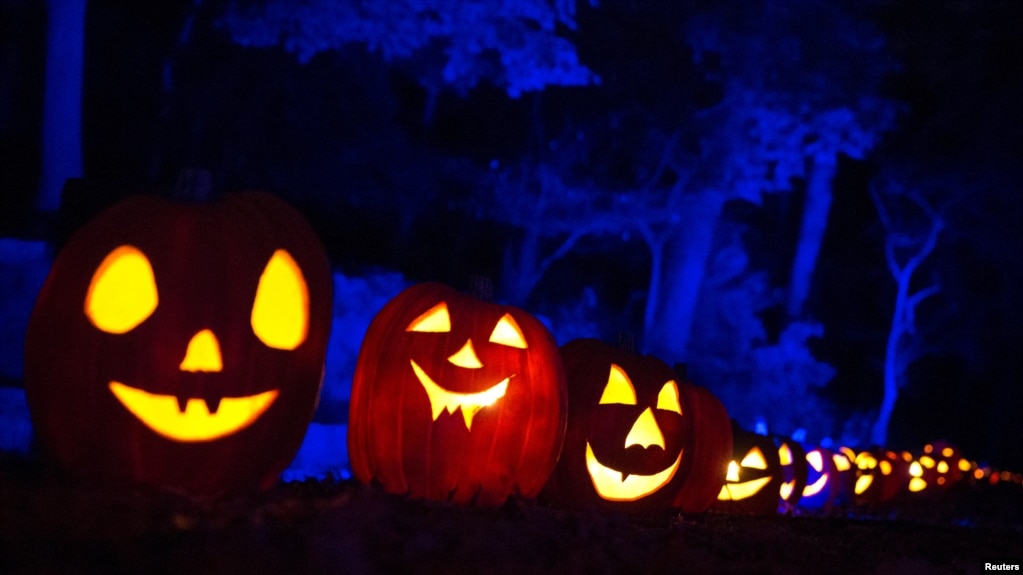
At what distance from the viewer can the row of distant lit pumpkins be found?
8.69ft

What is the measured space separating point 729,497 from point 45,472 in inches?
169

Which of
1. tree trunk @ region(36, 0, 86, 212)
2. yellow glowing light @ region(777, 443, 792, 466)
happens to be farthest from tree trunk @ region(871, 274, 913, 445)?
tree trunk @ region(36, 0, 86, 212)

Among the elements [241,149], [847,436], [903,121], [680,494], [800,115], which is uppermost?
[903,121]

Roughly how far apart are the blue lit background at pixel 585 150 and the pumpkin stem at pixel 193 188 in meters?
0.61

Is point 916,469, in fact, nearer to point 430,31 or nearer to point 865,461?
point 865,461

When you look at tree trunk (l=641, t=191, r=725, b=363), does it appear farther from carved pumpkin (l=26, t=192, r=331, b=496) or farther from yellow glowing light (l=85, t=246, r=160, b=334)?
yellow glowing light (l=85, t=246, r=160, b=334)

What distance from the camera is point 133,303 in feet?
8.82

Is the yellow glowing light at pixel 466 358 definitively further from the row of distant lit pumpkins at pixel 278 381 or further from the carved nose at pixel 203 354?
the carved nose at pixel 203 354

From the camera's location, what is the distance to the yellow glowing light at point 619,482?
392 cm

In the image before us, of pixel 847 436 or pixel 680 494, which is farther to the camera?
pixel 847 436

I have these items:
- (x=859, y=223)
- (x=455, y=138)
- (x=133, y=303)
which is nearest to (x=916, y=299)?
(x=859, y=223)

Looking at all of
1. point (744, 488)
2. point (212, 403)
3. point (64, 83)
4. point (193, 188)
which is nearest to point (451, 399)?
point (212, 403)

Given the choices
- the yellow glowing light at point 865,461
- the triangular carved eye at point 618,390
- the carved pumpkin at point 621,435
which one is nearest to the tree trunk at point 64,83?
the carved pumpkin at point 621,435

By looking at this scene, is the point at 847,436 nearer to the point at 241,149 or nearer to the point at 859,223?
the point at 859,223
